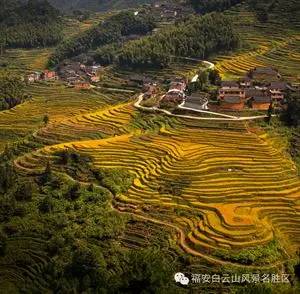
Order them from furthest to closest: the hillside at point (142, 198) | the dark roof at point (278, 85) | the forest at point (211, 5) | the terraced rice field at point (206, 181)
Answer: the forest at point (211, 5), the dark roof at point (278, 85), the terraced rice field at point (206, 181), the hillside at point (142, 198)

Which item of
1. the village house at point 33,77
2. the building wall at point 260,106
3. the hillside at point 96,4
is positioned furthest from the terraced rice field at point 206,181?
the hillside at point 96,4

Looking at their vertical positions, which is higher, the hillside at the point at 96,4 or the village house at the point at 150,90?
the village house at the point at 150,90

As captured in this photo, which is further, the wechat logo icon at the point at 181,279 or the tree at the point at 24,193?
the tree at the point at 24,193

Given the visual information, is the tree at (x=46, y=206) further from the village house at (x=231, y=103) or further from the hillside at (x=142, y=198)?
the village house at (x=231, y=103)

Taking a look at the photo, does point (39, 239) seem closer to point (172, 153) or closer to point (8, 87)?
point (172, 153)

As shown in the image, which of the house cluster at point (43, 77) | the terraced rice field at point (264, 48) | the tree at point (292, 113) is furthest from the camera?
the house cluster at point (43, 77)
